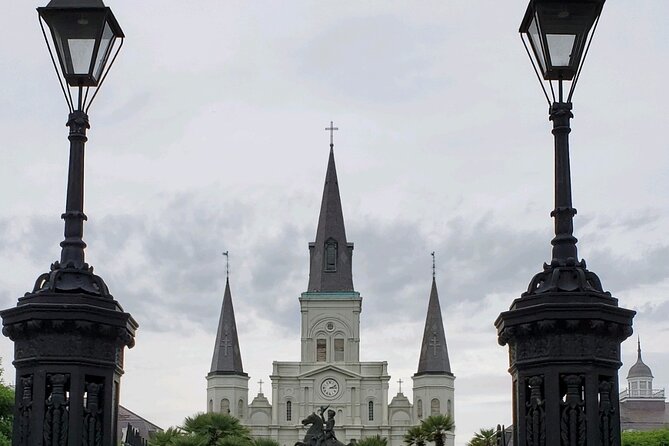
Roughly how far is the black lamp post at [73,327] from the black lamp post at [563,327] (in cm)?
251

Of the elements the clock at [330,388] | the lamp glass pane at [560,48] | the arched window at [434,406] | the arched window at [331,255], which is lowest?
the lamp glass pane at [560,48]

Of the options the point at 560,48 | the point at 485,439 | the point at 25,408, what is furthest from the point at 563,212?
the point at 485,439

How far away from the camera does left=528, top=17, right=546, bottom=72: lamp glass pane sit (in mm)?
7777

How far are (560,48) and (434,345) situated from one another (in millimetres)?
107426

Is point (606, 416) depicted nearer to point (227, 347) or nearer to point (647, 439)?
point (647, 439)

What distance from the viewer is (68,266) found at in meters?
7.78

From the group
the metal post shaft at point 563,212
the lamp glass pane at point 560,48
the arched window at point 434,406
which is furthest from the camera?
the arched window at point 434,406

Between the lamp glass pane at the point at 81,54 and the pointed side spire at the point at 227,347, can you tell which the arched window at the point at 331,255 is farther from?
the lamp glass pane at the point at 81,54

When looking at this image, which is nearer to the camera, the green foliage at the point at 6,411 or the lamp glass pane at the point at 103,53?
the lamp glass pane at the point at 103,53

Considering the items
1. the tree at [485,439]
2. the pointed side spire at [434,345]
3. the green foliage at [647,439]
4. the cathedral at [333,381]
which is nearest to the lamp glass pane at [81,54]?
the tree at [485,439]

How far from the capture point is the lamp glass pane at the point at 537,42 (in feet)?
Answer: 25.5

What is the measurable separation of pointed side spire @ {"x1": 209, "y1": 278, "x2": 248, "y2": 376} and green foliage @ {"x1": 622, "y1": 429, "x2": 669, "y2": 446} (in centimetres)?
4447

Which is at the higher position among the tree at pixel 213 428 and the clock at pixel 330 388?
the clock at pixel 330 388

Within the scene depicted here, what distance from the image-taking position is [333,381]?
114 meters
